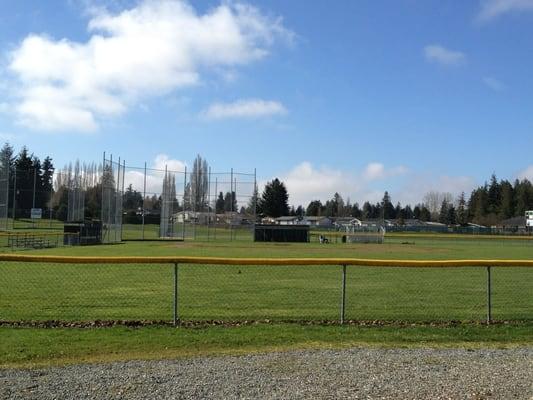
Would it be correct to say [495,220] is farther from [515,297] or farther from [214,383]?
[214,383]

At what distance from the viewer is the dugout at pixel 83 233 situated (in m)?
Result: 42.6

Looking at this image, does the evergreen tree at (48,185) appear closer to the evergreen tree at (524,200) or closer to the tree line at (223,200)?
the tree line at (223,200)

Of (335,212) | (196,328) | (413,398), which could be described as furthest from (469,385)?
(335,212)

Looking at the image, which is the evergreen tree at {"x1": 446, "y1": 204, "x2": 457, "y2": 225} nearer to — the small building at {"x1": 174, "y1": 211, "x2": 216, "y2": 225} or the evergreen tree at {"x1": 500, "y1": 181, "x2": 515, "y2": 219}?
the evergreen tree at {"x1": 500, "y1": 181, "x2": 515, "y2": 219}

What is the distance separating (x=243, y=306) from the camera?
1222 centimetres

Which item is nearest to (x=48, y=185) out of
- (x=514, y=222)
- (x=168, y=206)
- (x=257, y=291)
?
(x=168, y=206)

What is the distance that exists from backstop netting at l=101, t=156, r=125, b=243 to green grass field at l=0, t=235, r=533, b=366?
28.6 metres

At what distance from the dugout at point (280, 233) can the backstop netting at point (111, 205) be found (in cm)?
1317

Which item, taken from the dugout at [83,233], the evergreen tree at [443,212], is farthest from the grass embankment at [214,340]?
the evergreen tree at [443,212]

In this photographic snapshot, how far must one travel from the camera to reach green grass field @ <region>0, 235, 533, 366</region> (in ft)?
26.2

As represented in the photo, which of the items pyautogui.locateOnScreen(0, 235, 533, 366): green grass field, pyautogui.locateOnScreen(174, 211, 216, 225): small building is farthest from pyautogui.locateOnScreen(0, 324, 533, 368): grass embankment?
pyautogui.locateOnScreen(174, 211, 216, 225): small building

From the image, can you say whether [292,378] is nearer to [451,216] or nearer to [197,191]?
[197,191]

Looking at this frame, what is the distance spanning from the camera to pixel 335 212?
197750mm

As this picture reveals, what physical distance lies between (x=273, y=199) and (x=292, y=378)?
144 m
